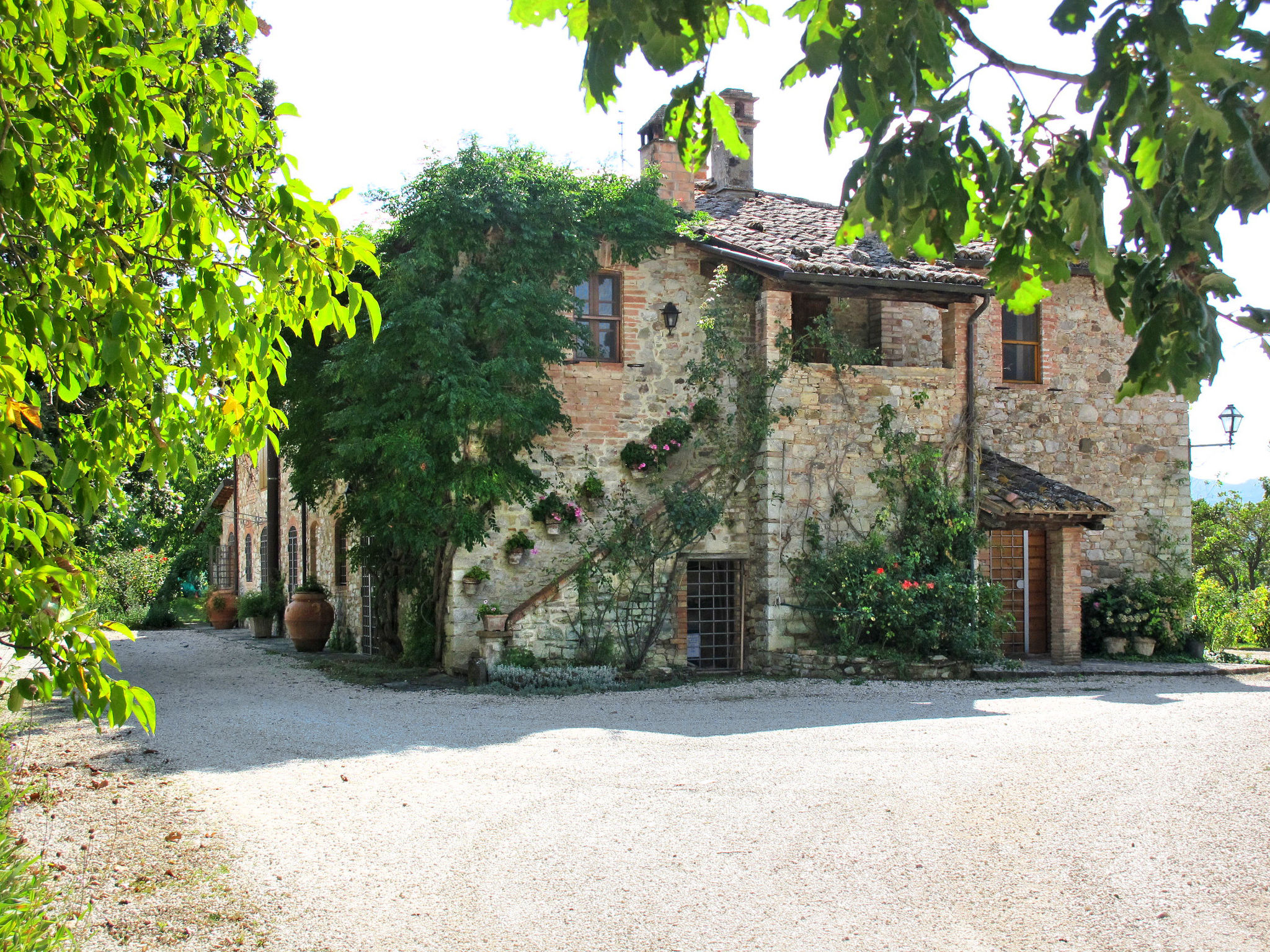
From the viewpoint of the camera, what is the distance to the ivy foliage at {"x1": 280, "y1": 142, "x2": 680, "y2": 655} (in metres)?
11.4

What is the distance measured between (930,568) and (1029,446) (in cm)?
319

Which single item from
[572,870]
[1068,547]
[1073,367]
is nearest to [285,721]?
[572,870]

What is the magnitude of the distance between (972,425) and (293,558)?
40.6 feet

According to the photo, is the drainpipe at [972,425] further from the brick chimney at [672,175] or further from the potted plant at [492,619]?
the potted plant at [492,619]

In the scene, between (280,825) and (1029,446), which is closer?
(280,825)

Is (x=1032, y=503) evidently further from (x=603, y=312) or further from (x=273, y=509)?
(x=273, y=509)

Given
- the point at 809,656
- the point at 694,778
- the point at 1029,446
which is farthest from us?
the point at 1029,446

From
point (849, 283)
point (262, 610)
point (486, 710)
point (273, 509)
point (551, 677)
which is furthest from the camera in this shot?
point (273, 509)

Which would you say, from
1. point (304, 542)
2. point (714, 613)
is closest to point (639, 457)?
point (714, 613)

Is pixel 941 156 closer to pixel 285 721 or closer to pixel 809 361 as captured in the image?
pixel 285 721

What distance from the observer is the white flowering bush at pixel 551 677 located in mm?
11242

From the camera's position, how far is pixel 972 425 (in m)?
13.1

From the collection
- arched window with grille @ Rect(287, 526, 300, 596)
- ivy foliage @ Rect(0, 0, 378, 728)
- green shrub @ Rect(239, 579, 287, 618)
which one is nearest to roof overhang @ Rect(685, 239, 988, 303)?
ivy foliage @ Rect(0, 0, 378, 728)

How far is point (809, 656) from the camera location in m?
12.1
